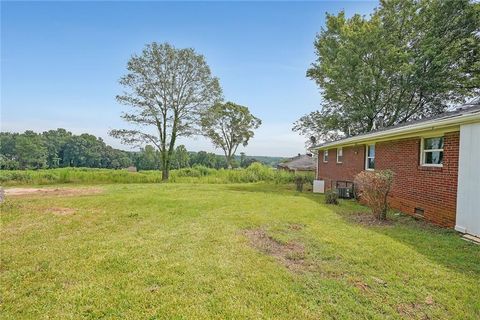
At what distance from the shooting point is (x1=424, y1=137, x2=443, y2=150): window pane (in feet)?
21.5

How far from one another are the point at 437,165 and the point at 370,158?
14.0 feet

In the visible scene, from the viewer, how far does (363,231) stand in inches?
215

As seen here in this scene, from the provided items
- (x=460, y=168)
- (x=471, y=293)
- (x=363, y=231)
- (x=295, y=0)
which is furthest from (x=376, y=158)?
(x=471, y=293)

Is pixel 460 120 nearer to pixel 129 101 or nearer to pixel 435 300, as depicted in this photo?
pixel 435 300

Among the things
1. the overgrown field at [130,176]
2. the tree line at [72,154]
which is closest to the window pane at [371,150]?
the overgrown field at [130,176]

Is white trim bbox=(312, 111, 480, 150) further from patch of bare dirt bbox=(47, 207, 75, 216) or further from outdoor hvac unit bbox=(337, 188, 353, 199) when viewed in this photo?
patch of bare dirt bbox=(47, 207, 75, 216)

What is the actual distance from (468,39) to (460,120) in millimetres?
14090

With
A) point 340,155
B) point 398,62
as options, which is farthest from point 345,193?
point 398,62

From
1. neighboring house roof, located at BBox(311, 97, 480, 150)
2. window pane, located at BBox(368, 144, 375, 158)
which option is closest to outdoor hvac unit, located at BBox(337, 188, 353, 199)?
window pane, located at BBox(368, 144, 375, 158)

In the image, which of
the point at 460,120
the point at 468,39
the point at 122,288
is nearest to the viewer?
the point at 122,288

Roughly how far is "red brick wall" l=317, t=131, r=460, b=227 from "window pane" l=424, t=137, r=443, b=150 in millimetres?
237

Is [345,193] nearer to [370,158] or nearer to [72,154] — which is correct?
[370,158]

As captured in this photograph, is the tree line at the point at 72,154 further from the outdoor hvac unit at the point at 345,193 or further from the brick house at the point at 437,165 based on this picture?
the brick house at the point at 437,165

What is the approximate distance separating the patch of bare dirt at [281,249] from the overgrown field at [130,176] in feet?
48.8
